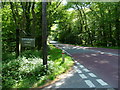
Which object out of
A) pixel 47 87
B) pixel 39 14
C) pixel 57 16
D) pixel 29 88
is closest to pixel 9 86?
pixel 29 88

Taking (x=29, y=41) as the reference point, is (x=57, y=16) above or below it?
above

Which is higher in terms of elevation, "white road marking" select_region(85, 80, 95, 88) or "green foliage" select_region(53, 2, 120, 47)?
"green foliage" select_region(53, 2, 120, 47)

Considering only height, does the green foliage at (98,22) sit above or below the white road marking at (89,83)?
above

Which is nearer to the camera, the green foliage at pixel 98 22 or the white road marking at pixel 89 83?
the white road marking at pixel 89 83

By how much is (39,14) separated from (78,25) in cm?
2401

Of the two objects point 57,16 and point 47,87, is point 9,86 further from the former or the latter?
point 57,16

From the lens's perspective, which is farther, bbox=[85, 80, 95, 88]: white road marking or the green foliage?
the green foliage

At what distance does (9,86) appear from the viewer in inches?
150

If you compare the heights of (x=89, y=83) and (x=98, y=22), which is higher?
(x=98, y=22)

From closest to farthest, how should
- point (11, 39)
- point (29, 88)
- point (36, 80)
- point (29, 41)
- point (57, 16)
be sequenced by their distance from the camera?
1. point (29, 88)
2. point (36, 80)
3. point (29, 41)
4. point (11, 39)
5. point (57, 16)

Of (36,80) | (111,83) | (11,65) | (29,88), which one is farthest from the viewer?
(11,65)

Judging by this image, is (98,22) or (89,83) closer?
(89,83)

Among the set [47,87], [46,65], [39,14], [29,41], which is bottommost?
[47,87]

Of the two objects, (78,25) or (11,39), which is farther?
(78,25)
